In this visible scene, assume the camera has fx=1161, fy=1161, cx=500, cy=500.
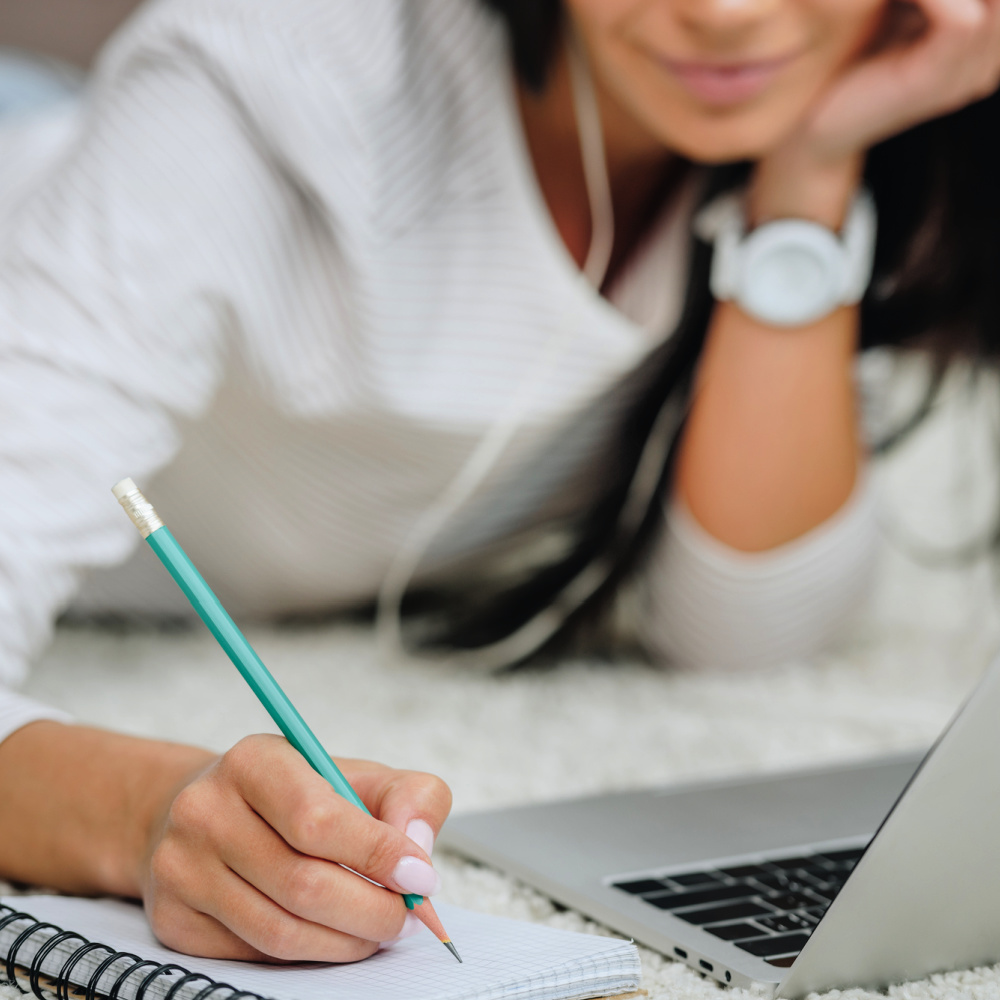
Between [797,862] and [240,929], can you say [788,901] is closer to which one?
[797,862]

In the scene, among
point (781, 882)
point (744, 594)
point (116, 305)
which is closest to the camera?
point (781, 882)

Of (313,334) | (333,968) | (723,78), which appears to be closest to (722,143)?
(723,78)

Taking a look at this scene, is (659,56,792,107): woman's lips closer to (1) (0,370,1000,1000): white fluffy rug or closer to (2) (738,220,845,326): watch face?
(2) (738,220,845,326): watch face

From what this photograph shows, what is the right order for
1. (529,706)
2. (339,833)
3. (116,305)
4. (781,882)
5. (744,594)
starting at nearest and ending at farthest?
(339,833) < (781,882) < (116,305) < (529,706) < (744,594)

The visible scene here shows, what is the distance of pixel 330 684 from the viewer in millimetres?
771

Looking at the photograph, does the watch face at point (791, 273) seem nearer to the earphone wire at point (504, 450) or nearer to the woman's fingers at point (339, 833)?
the earphone wire at point (504, 450)

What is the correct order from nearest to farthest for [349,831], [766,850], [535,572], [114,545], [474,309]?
1. [349,831]
2. [766,850]
3. [114,545]
4. [474,309]
5. [535,572]

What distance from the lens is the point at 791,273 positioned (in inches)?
31.5

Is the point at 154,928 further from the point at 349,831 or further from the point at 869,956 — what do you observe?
the point at 869,956

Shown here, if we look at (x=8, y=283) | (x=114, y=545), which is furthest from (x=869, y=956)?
(x=8, y=283)

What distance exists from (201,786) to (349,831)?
0.20 ft

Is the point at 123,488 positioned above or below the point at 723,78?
below

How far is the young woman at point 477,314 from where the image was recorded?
0.60 meters

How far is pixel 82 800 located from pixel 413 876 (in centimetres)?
17
